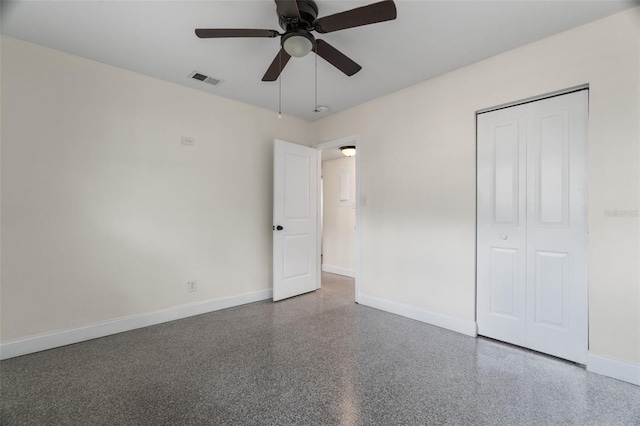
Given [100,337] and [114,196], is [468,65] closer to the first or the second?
[114,196]

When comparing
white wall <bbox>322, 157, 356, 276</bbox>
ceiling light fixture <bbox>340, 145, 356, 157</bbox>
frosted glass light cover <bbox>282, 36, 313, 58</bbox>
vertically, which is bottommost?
white wall <bbox>322, 157, 356, 276</bbox>

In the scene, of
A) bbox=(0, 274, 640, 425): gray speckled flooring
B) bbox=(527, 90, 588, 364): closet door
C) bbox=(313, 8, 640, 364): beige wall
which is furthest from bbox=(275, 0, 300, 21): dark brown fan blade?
bbox=(0, 274, 640, 425): gray speckled flooring

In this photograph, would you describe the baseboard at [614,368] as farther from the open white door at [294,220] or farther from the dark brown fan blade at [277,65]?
the dark brown fan blade at [277,65]

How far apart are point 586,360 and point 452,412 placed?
1.33m

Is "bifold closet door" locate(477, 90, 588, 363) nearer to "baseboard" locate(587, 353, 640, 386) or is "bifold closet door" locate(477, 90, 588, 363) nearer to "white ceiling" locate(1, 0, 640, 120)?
"baseboard" locate(587, 353, 640, 386)

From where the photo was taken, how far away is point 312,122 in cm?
451

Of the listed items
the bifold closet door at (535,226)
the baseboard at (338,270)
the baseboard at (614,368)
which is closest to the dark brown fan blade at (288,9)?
the bifold closet door at (535,226)

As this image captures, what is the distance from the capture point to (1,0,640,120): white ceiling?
1.98 metres

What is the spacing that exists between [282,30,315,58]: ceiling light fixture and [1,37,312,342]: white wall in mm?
1908

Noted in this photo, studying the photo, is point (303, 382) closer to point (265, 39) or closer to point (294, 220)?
point (294, 220)

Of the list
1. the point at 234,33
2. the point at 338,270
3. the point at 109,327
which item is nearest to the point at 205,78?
the point at 234,33

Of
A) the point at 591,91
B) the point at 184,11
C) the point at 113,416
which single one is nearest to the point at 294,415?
the point at 113,416

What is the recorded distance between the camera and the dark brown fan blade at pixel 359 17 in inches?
62.2

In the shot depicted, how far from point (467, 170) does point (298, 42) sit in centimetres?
198
